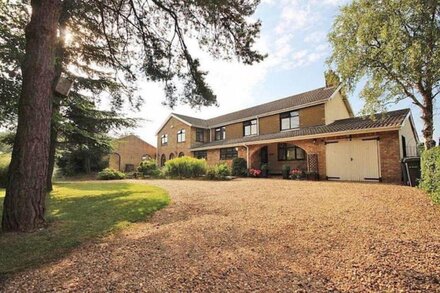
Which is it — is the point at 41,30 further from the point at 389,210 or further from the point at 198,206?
the point at 389,210

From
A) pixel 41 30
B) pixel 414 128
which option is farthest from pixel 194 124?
pixel 41 30

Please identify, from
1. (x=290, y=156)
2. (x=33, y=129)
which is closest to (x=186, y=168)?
(x=290, y=156)

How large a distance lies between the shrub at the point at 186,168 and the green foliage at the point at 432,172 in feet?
42.2

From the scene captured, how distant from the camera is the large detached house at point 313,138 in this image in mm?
13188

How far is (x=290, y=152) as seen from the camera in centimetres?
1909

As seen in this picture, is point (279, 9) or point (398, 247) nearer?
point (398, 247)

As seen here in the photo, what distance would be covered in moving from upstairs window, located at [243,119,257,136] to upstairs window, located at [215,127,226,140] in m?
3.25

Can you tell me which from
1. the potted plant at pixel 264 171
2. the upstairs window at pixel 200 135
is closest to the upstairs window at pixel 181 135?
the upstairs window at pixel 200 135

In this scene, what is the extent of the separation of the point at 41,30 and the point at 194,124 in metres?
23.0

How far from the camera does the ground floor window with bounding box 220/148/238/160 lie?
22427 millimetres

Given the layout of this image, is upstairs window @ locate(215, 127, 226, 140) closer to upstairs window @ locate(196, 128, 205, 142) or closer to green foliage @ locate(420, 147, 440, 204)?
upstairs window @ locate(196, 128, 205, 142)

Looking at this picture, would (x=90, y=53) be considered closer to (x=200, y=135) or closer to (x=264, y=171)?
(x=264, y=171)

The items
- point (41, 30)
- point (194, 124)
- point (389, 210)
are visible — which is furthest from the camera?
point (194, 124)

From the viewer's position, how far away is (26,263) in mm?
3436
